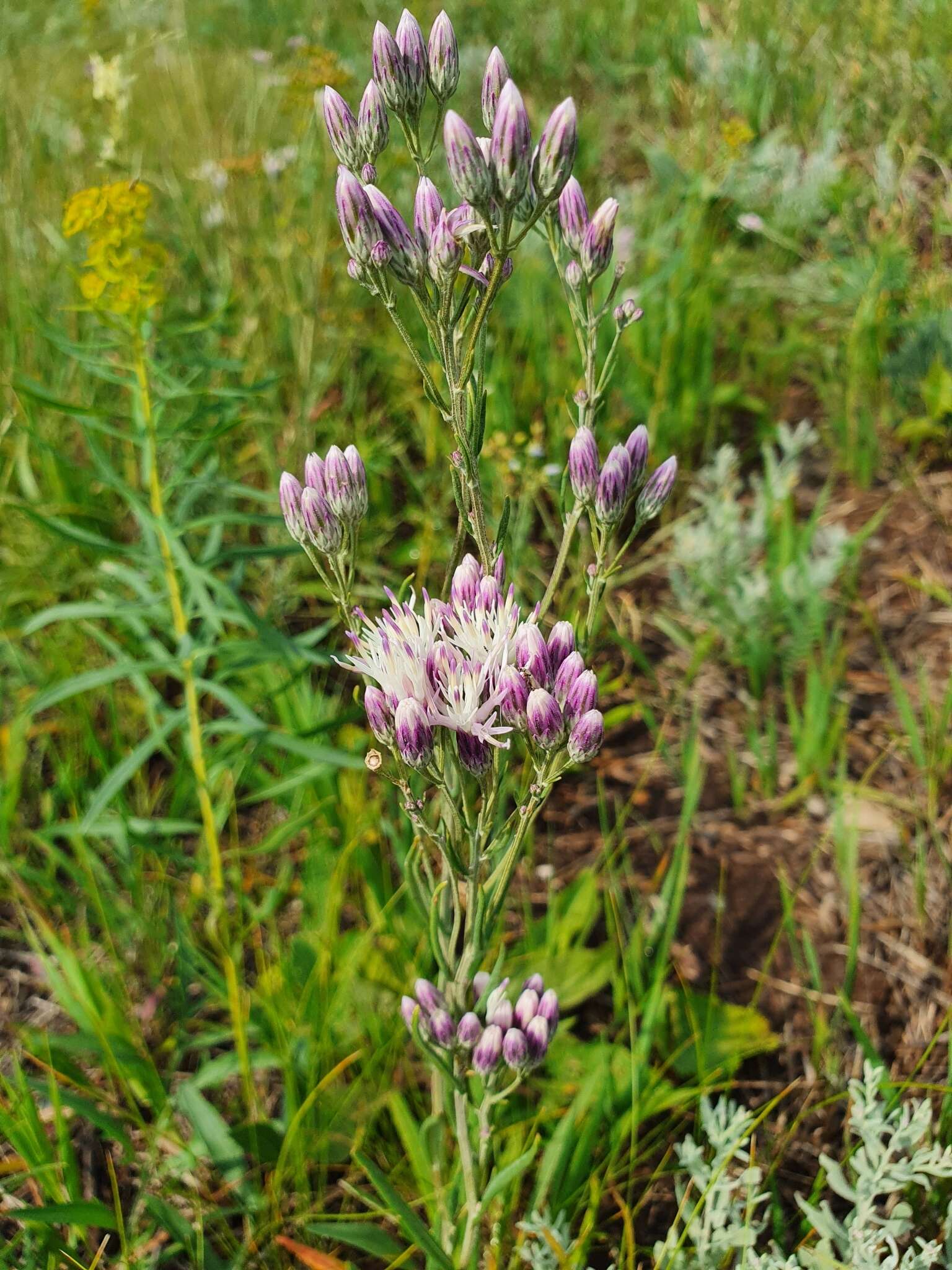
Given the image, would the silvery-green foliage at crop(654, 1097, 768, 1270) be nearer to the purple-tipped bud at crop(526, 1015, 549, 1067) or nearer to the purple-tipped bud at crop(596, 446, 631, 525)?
the purple-tipped bud at crop(526, 1015, 549, 1067)

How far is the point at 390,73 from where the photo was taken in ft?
3.64

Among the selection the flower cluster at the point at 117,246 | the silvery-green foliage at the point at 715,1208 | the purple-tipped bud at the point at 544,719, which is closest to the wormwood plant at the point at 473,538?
the purple-tipped bud at the point at 544,719

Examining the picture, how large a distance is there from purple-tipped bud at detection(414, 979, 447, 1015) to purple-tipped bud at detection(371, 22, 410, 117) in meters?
1.04

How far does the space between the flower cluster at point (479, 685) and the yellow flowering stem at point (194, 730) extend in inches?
27.1

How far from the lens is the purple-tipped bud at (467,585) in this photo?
3.77 ft

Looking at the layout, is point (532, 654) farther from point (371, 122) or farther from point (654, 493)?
point (371, 122)

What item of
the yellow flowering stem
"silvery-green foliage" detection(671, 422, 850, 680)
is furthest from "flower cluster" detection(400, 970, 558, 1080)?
"silvery-green foliage" detection(671, 422, 850, 680)

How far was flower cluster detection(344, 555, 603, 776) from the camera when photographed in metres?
1.06

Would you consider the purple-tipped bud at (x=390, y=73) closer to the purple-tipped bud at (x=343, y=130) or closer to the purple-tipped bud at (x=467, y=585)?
the purple-tipped bud at (x=343, y=130)

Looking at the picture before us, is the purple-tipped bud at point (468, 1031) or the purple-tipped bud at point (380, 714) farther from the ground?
the purple-tipped bud at point (380, 714)

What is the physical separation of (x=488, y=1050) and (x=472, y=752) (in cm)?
39

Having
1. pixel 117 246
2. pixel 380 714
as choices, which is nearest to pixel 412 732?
pixel 380 714

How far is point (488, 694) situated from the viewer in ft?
3.78

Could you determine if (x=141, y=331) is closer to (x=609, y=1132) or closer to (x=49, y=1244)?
(x=49, y=1244)
